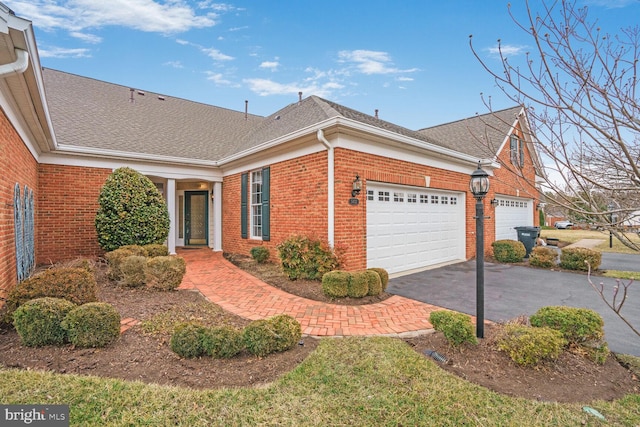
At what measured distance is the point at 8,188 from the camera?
4562 mm

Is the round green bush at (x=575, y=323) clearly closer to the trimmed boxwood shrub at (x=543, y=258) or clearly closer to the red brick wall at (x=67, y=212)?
the trimmed boxwood shrub at (x=543, y=258)

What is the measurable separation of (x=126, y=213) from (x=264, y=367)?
21.0ft

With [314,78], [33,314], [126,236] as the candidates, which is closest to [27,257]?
[126,236]

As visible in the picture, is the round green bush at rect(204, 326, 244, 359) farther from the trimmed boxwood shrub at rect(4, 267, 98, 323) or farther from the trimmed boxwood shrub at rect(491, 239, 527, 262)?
the trimmed boxwood shrub at rect(491, 239, 527, 262)

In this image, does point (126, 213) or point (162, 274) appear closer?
point (162, 274)

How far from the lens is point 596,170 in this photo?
8.05 ft

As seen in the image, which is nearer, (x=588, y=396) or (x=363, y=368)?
(x=588, y=396)

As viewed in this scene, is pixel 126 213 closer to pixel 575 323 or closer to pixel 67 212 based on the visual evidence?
pixel 67 212

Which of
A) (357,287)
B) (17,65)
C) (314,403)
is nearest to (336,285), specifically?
(357,287)

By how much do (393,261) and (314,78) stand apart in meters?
7.45

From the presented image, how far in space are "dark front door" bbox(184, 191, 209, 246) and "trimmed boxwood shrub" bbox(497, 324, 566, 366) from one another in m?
11.7

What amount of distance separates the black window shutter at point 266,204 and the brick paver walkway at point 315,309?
5.65 feet

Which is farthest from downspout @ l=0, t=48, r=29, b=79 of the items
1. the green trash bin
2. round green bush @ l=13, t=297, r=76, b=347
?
the green trash bin

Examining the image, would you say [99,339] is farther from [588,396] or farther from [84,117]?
[84,117]
